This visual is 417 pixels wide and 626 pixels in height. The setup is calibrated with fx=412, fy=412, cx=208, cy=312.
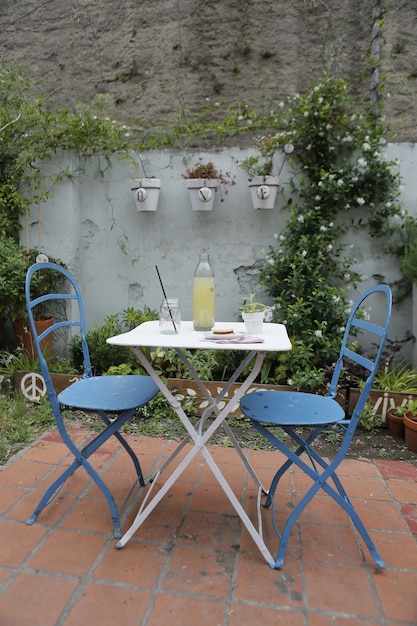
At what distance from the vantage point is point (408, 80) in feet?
13.8

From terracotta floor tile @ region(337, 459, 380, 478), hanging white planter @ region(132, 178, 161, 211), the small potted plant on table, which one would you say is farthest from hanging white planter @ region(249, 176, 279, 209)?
terracotta floor tile @ region(337, 459, 380, 478)

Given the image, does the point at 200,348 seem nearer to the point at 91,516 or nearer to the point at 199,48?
the point at 91,516

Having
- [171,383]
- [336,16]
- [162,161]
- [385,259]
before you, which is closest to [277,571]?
[171,383]

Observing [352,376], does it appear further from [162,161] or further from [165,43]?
[165,43]

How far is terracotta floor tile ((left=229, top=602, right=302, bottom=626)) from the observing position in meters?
1.43

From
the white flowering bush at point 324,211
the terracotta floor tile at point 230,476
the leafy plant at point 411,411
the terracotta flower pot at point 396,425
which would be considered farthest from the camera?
the white flowering bush at point 324,211

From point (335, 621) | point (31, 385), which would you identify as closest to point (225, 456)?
point (335, 621)

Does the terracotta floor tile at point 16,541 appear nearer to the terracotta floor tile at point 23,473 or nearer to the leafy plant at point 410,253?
the terracotta floor tile at point 23,473

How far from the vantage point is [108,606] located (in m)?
1.48

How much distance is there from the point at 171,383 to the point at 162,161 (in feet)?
6.90

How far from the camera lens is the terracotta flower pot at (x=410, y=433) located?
279 centimetres

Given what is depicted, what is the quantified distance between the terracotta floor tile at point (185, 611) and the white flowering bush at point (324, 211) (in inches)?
79.9

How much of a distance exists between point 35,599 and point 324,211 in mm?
3359

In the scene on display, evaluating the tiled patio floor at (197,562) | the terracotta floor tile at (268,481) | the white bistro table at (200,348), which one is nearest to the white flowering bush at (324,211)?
the terracotta floor tile at (268,481)
